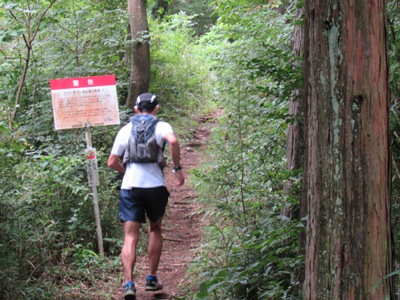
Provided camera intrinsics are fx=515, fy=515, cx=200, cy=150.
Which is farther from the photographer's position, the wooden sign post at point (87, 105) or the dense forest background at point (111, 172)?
the wooden sign post at point (87, 105)

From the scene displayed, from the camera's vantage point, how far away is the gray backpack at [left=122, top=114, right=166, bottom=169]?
17.4 ft

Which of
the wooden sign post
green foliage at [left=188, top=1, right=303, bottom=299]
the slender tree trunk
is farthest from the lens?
the wooden sign post

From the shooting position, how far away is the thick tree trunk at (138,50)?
10.2 metres

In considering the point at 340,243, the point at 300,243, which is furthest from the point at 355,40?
the point at 300,243

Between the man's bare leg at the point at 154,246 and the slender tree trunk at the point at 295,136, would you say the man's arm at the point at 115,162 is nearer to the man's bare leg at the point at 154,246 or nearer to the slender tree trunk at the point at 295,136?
the man's bare leg at the point at 154,246

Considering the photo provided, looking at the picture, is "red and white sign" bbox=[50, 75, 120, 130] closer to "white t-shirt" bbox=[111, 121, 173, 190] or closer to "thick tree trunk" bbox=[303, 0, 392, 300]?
"white t-shirt" bbox=[111, 121, 173, 190]

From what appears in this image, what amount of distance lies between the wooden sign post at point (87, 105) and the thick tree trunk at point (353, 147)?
184 inches

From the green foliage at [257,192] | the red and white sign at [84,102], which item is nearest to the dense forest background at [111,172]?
the green foliage at [257,192]

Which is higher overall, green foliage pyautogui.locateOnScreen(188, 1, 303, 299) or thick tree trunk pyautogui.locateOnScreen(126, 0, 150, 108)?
thick tree trunk pyautogui.locateOnScreen(126, 0, 150, 108)

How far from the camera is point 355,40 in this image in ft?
8.38

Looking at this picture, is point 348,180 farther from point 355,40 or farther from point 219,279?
point 219,279

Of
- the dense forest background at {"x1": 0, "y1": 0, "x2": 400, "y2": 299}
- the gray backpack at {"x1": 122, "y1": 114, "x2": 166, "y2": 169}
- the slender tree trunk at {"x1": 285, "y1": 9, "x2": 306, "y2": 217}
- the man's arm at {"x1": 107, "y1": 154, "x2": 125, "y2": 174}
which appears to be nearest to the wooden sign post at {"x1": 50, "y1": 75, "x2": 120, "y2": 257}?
the dense forest background at {"x1": 0, "y1": 0, "x2": 400, "y2": 299}

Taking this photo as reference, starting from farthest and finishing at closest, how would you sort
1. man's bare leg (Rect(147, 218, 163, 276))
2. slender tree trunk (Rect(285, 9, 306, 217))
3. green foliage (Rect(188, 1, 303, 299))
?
man's bare leg (Rect(147, 218, 163, 276)), slender tree trunk (Rect(285, 9, 306, 217)), green foliage (Rect(188, 1, 303, 299))

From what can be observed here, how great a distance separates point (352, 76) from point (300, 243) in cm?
177
